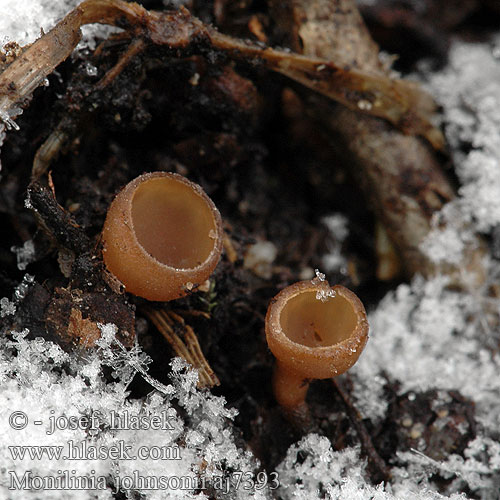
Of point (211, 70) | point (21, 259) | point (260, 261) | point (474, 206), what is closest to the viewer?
point (21, 259)

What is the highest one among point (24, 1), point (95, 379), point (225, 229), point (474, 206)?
point (24, 1)

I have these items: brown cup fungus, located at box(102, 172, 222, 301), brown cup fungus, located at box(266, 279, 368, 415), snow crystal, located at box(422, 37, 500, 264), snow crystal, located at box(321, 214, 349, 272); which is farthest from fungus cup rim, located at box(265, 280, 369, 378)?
snow crystal, located at box(422, 37, 500, 264)

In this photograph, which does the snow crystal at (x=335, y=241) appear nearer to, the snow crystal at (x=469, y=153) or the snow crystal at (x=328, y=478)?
the snow crystal at (x=469, y=153)

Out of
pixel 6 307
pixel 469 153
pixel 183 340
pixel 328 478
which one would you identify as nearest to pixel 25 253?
pixel 6 307

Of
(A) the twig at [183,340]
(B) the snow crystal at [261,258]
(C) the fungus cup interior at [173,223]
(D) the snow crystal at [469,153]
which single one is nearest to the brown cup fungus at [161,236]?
(C) the fungus cup interior at [173,223]

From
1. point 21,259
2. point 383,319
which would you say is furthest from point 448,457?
point 21,259

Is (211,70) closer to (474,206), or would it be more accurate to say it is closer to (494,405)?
(474,206)
